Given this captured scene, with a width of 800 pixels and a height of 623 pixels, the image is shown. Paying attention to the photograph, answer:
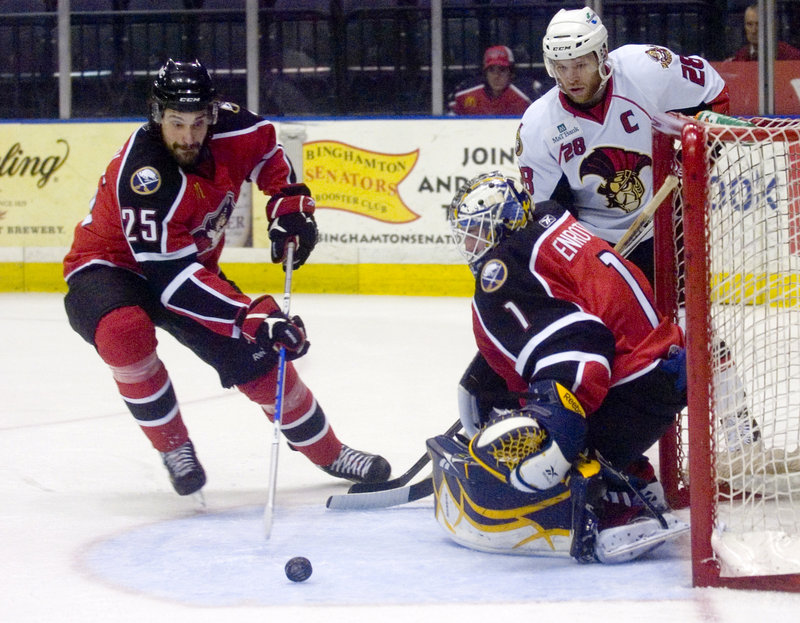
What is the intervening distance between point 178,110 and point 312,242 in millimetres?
474

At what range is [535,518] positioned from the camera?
2.11 metres

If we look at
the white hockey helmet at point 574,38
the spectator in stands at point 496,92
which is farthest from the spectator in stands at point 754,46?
the white hockey helmet at point 574,38

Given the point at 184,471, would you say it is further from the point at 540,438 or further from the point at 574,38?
the point at 574,38

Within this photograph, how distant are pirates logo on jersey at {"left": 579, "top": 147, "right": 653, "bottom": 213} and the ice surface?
789 millimetres

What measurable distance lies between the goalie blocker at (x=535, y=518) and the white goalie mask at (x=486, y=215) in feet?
1.26

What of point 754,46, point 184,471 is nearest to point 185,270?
point 184,471

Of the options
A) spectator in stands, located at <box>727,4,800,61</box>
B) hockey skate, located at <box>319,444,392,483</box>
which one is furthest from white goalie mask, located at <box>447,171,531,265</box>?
spectator in stands, located at <box>727,4,800,61</box>

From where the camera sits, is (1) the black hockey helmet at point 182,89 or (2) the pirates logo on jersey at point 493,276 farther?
(1) the black hockey helmet at point 182,89

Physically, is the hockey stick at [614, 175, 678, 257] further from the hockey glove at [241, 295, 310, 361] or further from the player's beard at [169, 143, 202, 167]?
the player's beard at [169, 143, 202, 167]

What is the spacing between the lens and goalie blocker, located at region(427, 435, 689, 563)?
2.04 meters

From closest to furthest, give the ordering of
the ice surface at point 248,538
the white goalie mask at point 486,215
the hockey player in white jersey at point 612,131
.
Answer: the ice surface at point 248,538, the white goalie mask at point 486,215, the hockey player in white jersey at point 612,131

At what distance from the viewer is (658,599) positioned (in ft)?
6.07

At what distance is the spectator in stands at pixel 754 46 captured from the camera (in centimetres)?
604

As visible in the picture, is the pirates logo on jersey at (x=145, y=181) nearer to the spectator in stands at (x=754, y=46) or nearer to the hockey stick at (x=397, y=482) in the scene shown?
the hockey stick at (x=397, y=482)
